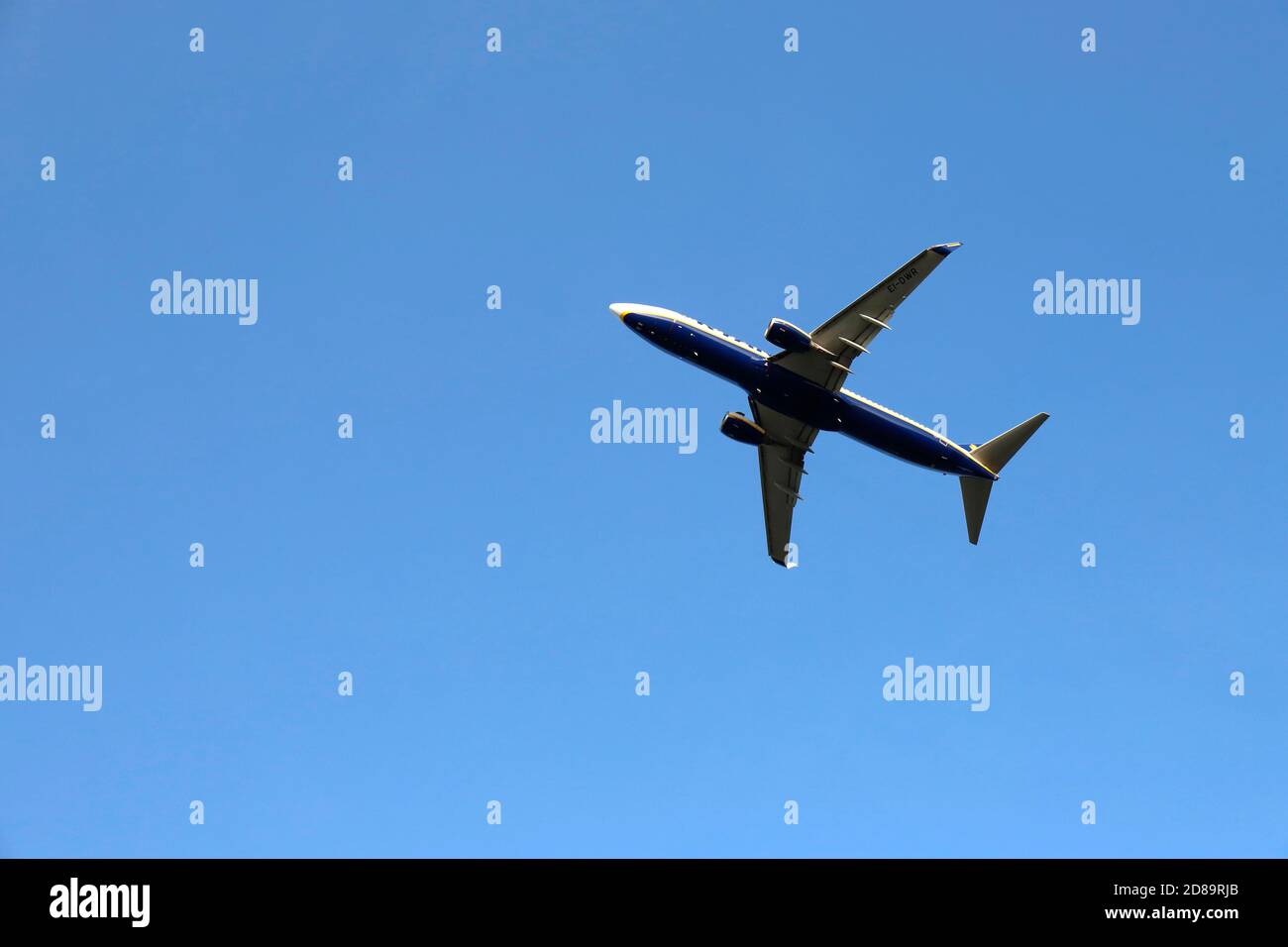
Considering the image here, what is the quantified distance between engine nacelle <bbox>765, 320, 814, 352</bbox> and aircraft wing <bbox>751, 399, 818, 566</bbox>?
5.22 metres

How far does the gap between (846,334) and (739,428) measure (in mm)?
9984

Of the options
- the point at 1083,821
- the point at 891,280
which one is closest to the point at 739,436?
the point at 891,280

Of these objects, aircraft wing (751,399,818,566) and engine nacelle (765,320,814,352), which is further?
aircraft wing (751,399,818,566)

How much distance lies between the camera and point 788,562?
88500 mm

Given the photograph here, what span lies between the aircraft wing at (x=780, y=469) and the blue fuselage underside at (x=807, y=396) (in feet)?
10.4

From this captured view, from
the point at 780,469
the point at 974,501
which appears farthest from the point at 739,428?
the point at 974,501

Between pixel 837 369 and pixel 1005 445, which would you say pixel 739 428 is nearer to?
pixel 837 369

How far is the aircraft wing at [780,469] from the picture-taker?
81.8 meters

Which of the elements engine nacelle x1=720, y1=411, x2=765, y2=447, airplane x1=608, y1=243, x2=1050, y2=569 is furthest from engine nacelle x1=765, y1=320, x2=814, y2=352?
engine nacelle x1=720, y1=411, x2=765, y2=447

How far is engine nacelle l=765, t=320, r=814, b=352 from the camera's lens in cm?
7375

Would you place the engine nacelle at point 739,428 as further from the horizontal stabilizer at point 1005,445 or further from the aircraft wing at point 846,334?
the horizontal stabilizer at point 1005,445

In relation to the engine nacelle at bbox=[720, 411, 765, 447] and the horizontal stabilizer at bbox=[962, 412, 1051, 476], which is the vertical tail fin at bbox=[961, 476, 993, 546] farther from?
the engine nacelle at bbox=[720, 411, 765, 447]

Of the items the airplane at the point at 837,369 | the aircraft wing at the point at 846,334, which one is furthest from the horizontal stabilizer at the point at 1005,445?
the aircraft wing at the point at 846,334
